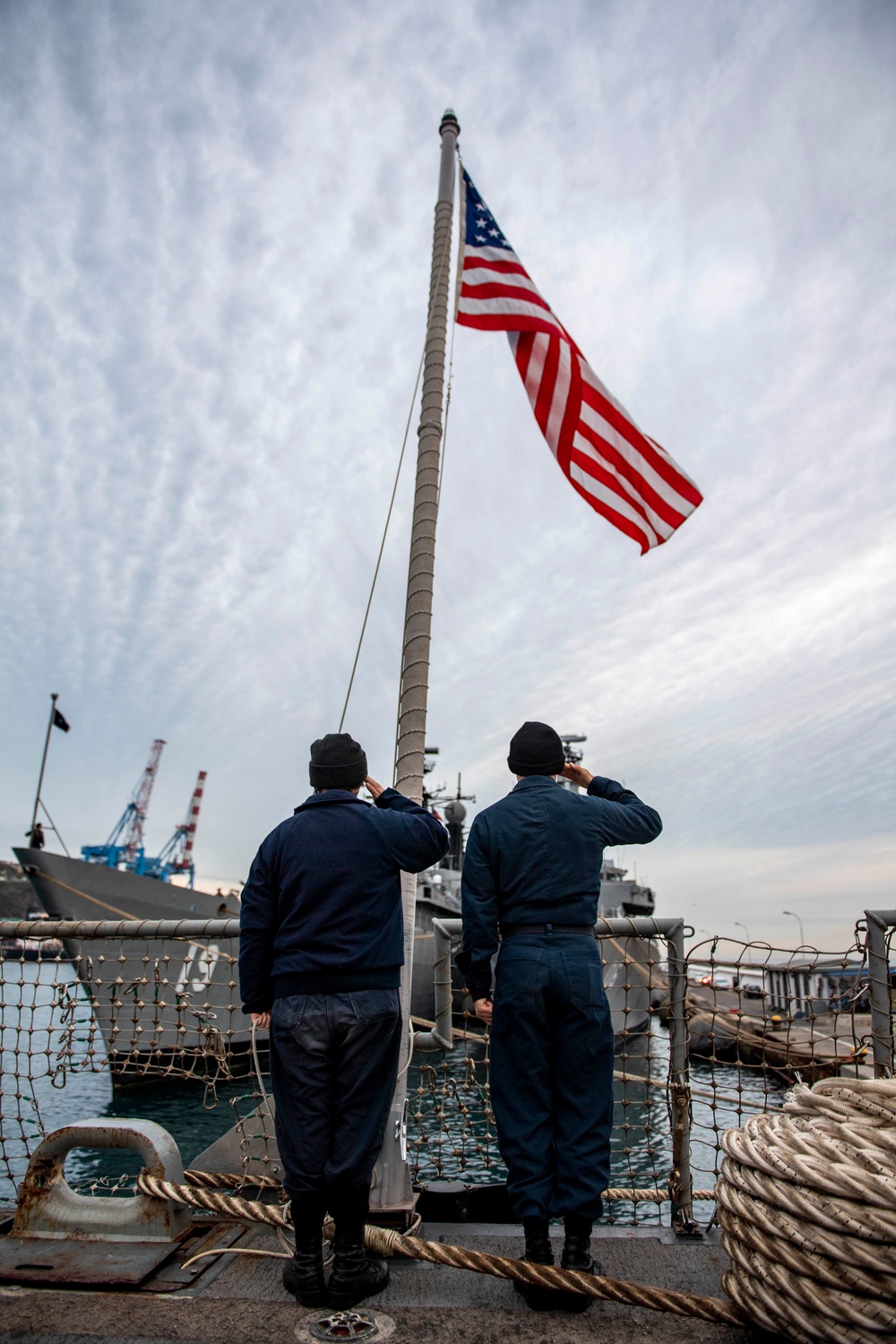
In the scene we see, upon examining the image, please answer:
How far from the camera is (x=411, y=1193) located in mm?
2971

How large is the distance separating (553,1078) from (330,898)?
1003mm

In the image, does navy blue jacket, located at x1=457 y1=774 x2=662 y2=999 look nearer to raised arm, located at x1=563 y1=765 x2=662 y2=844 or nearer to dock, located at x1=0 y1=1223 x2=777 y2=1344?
raised arm, located at x1=563 y1=765 x2=662 y2=844

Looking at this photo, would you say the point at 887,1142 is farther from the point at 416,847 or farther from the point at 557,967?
the point at 416,847

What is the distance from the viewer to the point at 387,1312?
225 centimetres

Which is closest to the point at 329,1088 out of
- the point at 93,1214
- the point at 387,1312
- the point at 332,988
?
the point at 332,988

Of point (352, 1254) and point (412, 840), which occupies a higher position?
point (412, 840)

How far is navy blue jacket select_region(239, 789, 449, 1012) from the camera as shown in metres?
2.55

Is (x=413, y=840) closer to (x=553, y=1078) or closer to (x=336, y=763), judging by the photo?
(x=336, y=763)

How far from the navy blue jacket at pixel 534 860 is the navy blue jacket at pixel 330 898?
230 mm

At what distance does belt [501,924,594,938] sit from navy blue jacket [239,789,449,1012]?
394 mm

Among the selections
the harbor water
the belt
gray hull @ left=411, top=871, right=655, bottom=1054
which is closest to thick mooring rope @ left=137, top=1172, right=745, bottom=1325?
the belt

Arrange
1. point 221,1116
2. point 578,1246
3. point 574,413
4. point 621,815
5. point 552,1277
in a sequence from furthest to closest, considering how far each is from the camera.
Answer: point 221,1116 → point 574,413 → point 621,815 → point 578,1246 → point 552,1277

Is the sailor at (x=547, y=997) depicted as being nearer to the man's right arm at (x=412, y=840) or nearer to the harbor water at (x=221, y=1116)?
the man's right arm at (x=412, y=840)

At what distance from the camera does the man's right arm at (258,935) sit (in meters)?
2.62
